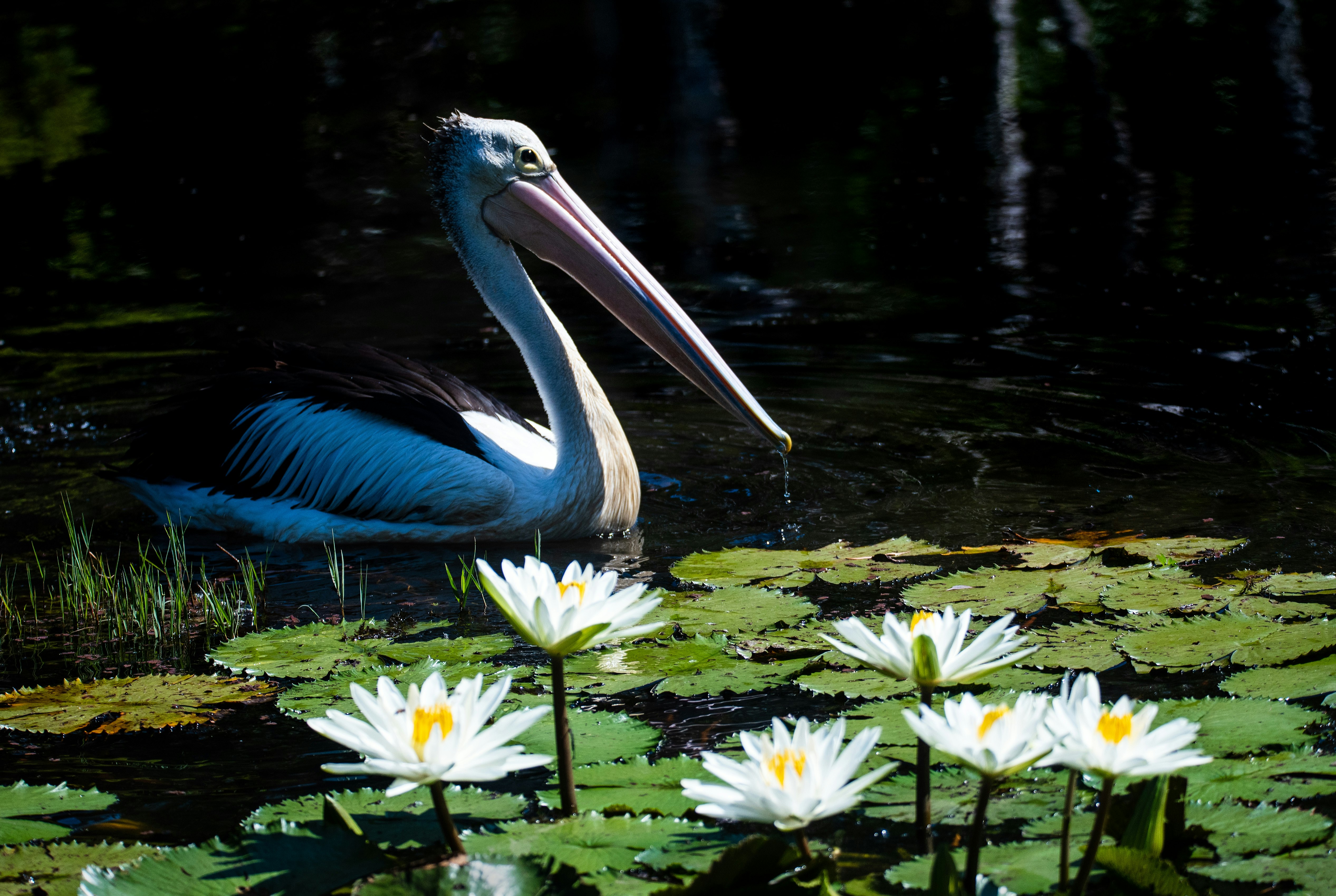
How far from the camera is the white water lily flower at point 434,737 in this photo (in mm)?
1651

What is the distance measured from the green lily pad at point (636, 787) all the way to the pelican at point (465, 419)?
6.50ft

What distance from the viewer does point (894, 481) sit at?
4.93 m

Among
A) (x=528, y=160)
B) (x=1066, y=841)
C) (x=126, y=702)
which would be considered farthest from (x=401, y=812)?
(x=528, y=160)

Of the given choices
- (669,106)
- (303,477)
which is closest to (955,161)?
(669,106)

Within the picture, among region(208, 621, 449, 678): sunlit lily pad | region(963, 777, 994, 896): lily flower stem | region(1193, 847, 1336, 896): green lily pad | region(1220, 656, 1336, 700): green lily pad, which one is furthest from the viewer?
region(208, 621, 449, 678): sunlit lily pad

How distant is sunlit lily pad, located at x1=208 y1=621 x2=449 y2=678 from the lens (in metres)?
3.18

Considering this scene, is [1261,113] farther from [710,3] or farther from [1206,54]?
[710,3]

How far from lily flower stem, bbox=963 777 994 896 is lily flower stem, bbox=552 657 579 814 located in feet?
1.87

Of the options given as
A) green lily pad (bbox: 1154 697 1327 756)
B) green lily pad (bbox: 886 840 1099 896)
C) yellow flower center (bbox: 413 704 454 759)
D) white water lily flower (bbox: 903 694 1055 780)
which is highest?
yellow flower center (bbox: 413 704 454 759)

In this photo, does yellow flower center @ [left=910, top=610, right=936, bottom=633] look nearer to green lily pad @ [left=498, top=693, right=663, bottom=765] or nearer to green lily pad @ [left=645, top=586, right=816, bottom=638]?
green lily pad @ [left=498, top=693, right=663, bottom=765]

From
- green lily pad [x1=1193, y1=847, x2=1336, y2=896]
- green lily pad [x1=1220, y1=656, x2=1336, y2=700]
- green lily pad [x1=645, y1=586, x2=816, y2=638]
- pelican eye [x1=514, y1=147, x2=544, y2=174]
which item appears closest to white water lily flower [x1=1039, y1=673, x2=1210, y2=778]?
green lily pad [x1=1193, y1=847, x2=1336, y2=896]

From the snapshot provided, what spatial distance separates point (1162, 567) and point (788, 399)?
2.81 meters

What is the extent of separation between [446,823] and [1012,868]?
0.81 m

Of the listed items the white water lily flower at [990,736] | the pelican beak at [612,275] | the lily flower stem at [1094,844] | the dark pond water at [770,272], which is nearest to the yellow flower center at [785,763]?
the white water lily flower at [990,736]
